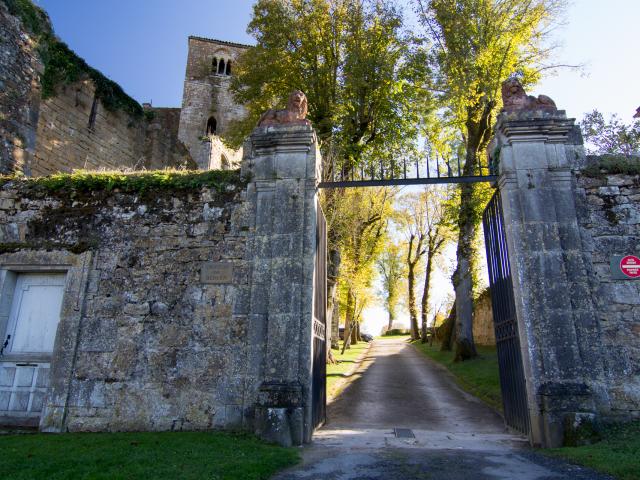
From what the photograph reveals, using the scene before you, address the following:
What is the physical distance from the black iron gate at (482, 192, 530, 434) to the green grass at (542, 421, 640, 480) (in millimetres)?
766

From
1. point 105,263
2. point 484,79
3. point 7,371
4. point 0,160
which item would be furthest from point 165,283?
point 484,79

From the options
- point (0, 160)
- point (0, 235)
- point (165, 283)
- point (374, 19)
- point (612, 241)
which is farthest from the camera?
point (374, 19)

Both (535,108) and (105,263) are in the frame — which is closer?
(535,108)

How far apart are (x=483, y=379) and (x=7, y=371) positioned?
9451mm

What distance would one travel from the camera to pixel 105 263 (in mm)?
6125

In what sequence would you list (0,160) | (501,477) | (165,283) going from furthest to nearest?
(0,160) < (165,283) < (501,477)

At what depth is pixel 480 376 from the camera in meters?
11.0

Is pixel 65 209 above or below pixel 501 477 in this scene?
above

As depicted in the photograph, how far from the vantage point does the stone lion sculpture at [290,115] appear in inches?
240

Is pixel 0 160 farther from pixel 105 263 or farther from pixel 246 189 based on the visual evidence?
pixel 246 189

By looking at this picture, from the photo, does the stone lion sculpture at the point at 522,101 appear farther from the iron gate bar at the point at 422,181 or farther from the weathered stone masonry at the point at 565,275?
the iron gate bar at the point at 422,181

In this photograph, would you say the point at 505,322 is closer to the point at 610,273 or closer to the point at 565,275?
the point at 565,275

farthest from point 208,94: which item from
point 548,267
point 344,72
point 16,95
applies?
point 548,267

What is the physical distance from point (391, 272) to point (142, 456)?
30.4 m
